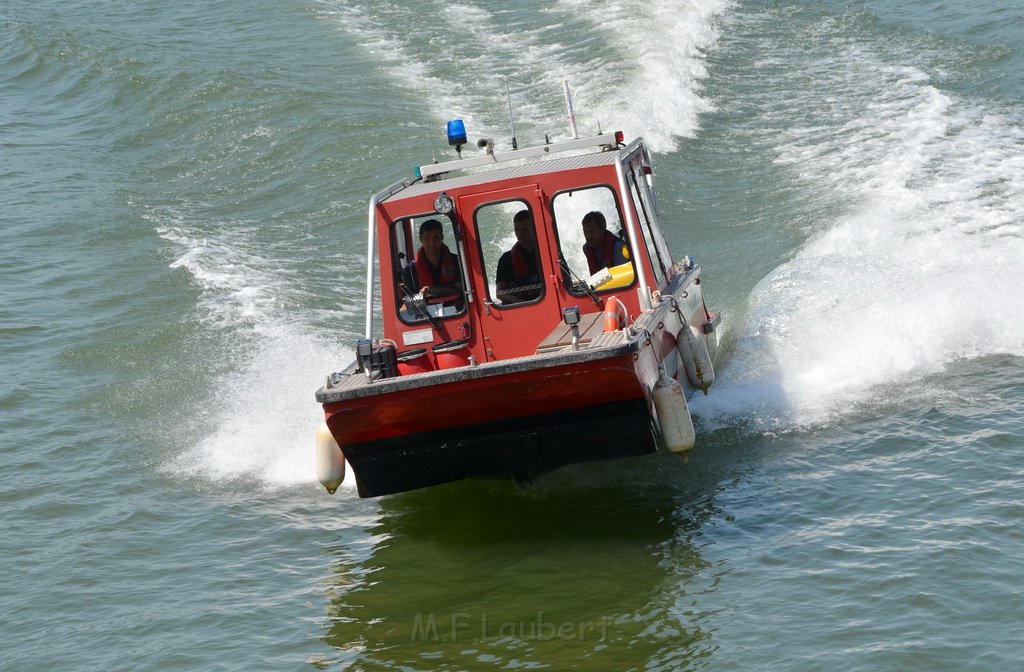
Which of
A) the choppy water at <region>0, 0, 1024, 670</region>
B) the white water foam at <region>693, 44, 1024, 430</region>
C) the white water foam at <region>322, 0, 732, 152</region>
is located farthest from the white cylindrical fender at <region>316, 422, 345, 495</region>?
the white water foam at <region>322, 0, 732, 152</region>

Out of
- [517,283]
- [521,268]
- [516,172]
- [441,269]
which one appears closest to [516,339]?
[517,283]

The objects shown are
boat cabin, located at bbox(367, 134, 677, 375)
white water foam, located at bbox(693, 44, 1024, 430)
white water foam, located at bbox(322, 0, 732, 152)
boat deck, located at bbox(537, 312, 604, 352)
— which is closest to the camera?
boat deck, located at bbox(537, 312, 604, 352)

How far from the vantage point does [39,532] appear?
9094mm

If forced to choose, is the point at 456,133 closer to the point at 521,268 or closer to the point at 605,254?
the point at 521,268

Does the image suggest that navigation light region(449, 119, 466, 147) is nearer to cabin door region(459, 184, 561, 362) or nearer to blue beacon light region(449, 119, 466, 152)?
blue beacon light region(449, 119, 466, 152)

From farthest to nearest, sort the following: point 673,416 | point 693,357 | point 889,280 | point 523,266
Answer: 1. point 889,280
2. point 693,357
3. point 523,266
4. point 673,416

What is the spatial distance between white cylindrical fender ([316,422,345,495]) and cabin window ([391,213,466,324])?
120cm

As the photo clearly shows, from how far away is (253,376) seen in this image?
11.7m

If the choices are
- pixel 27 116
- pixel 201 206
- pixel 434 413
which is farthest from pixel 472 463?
pixel 27 116

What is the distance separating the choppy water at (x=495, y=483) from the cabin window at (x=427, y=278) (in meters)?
1.38

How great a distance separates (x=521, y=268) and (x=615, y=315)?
3.34ft

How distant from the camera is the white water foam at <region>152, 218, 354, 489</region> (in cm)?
1018

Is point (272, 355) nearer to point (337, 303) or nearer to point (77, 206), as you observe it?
point (337, 303)

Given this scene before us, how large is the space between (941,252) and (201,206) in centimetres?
921
